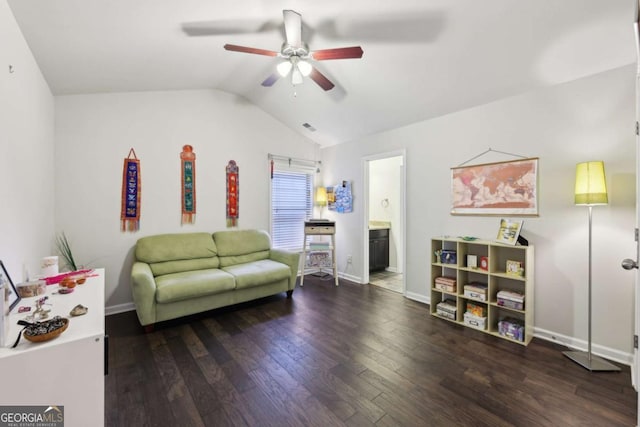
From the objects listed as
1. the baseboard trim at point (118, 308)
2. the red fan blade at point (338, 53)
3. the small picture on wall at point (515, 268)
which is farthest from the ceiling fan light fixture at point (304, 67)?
the baseboard trim at point (118, 308)

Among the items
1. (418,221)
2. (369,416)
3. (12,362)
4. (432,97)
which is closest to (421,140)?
(432,97)

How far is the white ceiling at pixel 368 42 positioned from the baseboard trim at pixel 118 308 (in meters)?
2.51

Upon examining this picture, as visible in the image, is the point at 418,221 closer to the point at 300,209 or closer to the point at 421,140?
the point at 421,140

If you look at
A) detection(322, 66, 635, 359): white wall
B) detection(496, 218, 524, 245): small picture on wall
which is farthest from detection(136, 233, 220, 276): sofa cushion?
detection(496, 218, 524, 245): small picture on wall

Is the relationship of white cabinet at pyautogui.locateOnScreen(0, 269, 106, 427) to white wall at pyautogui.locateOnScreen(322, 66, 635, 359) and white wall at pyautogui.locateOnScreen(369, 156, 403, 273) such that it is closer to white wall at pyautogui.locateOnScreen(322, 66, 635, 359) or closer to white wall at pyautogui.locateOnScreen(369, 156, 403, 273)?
white wall at pyautogui.locateOnScreen(322, 66, 635, 359)

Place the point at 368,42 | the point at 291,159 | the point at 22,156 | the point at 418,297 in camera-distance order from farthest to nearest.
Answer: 1. the point at 291,159
2. the point at 418,297
3. the point at 368,42
4. the point at 22,156

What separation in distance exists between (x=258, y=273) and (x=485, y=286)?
8.63 ft

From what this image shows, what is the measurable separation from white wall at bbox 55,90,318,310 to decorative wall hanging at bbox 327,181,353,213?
1.17 metres

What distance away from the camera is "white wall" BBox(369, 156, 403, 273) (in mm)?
5285

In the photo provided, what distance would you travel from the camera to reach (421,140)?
3588 millimetres

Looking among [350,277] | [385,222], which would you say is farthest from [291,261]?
[385,222]

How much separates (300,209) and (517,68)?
11.8 ft

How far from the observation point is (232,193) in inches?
164

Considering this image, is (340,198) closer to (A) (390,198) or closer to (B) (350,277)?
(A) (390,198)
